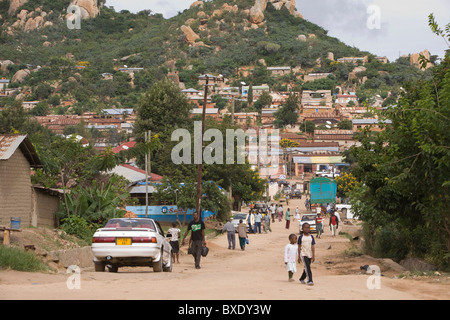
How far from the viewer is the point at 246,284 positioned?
44.0 ft

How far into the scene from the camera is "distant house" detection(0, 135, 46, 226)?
2002 cm

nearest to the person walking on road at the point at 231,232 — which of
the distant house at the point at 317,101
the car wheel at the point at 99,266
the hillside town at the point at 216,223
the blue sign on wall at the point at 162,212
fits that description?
the hillside town at the point at 216,223

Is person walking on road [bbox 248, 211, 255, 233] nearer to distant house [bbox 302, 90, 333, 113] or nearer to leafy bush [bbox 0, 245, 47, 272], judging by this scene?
leafy bush [bbox 0, 245, 47, 272]

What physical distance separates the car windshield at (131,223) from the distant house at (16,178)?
16.4 feet

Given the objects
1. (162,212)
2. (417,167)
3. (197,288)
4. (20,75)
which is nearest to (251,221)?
(162,212)

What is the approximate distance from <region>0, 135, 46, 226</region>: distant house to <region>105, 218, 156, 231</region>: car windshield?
197 inches

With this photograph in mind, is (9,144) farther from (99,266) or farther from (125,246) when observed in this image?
(125,246)

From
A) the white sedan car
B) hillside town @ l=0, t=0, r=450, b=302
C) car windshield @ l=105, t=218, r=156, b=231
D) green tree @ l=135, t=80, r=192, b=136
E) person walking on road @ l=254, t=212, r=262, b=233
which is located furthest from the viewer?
green tree @ l=135, t=80, r=192, b=136

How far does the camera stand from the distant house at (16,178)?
20016mm

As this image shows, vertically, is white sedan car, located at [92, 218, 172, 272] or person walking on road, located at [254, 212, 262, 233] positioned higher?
white sedan car, located at [92, 218, 172, 272]

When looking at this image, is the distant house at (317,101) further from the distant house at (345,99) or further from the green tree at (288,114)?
the green tree at (288,114)

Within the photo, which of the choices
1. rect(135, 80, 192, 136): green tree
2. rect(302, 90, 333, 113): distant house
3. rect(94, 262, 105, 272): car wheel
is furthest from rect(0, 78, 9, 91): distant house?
rect(94, 262, 105, 272): car wheel

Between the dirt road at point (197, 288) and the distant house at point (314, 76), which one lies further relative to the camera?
the distant house at point (314, 76)
